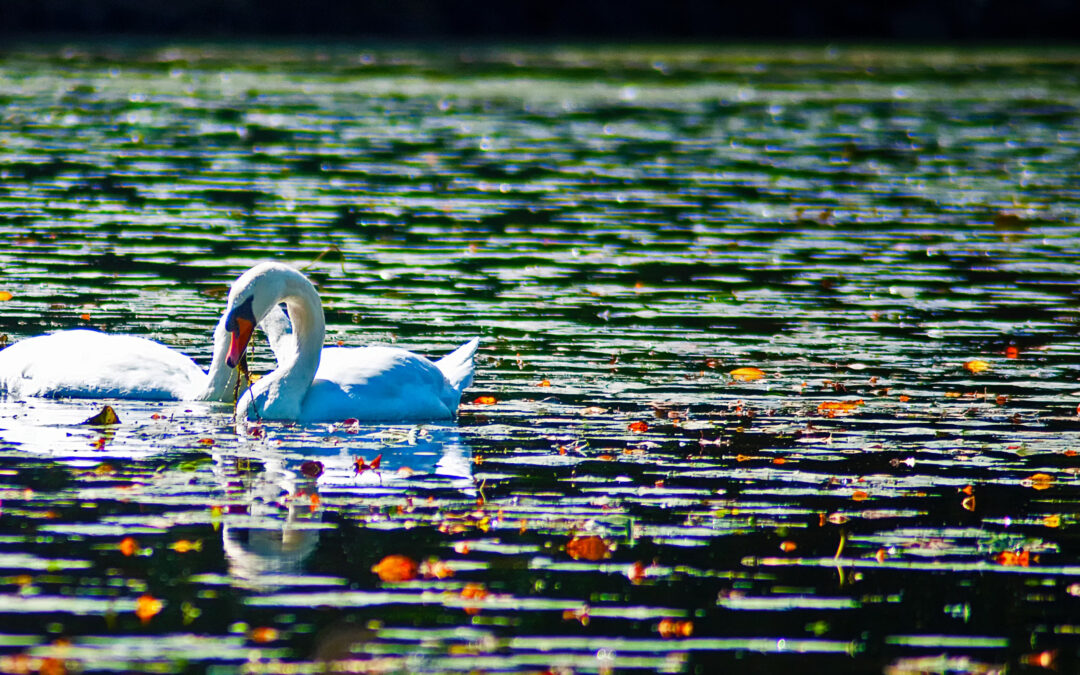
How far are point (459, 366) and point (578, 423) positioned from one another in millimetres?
1213

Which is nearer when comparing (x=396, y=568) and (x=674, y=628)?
(x=674, y=628)

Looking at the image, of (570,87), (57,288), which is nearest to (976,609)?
(57,288)

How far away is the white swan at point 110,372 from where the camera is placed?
1099 centimetres

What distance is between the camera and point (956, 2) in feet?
219

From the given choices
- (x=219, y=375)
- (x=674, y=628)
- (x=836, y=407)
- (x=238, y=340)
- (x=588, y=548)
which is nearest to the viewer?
(x=674, y=628)

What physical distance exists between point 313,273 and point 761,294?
4017 millimetres

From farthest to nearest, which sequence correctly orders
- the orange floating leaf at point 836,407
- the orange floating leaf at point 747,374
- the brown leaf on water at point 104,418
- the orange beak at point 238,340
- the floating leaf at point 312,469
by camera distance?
the orange floating leaf at point 747,374, the orange floating leaf at point 836,407, the orange beak at point 238,340, the brown leaf on water at point 104,418, the floating leaf at point 312,469

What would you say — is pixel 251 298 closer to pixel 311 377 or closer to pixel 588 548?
pixel 311 377

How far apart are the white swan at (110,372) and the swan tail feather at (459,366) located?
1016 millimetres

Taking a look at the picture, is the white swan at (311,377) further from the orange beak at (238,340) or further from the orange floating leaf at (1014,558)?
the orange floating leaf at (1014,558)

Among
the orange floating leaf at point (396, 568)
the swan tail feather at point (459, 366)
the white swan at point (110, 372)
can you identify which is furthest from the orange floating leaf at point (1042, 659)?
the white swan at point (110, 372)

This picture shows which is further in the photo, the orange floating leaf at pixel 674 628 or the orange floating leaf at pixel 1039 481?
the orange floating leaf at pixel 1039 481

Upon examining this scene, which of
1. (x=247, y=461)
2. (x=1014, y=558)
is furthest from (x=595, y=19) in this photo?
(x=1014, y=558)

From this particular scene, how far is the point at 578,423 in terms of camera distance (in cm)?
1038
